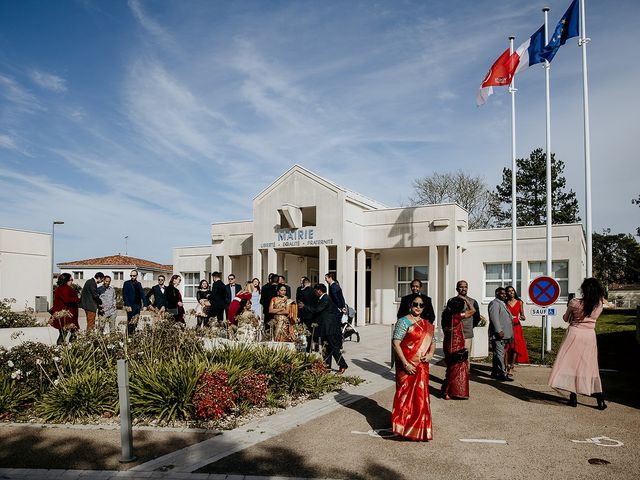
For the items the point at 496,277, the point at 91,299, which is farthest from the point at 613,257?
the point at 91,299

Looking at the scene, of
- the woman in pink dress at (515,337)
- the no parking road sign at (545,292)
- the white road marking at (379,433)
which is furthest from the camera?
the no parking road sign at (545,292)

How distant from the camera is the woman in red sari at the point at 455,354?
27.6 feet

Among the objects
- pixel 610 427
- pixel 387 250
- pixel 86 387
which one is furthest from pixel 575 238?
pixel 86 387

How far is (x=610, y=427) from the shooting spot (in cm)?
677

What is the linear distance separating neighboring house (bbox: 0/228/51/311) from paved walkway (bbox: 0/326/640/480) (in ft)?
96.2

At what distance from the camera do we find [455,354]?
333 inches

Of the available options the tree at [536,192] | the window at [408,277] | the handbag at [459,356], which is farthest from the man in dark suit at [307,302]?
the tree at [536,192]

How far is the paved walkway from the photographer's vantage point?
16.8 feet

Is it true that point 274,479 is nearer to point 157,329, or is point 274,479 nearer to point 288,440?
point 288,440

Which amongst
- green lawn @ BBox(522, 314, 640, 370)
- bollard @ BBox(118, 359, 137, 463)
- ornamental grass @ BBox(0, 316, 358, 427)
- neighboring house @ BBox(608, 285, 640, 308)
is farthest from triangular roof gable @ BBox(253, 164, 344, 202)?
neighboring house @ BBox(608, 285, 640, 308)

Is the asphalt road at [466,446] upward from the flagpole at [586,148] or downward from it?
downward

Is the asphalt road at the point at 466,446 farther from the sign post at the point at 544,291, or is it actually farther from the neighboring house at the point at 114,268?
the neighboring house at the point at 114,268

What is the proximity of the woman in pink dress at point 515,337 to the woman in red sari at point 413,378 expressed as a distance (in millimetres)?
4809

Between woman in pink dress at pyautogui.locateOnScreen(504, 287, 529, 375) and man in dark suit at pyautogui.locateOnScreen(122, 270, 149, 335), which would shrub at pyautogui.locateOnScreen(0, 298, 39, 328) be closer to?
man in dark suit at pyautogui.locateOnScreen(122, 270, 149, 335)
